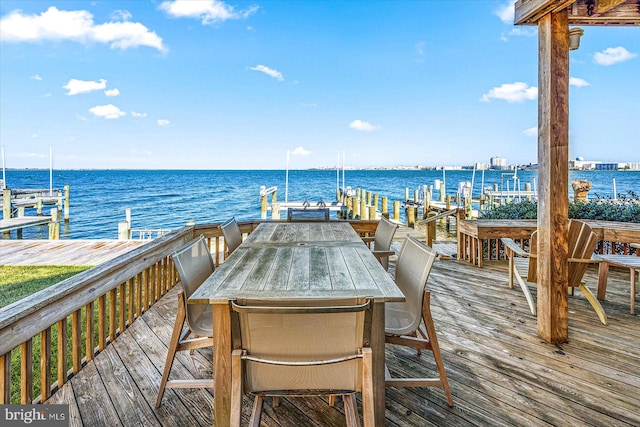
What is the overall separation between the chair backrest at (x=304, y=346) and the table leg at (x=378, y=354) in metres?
0.16

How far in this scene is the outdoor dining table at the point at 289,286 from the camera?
1.27m

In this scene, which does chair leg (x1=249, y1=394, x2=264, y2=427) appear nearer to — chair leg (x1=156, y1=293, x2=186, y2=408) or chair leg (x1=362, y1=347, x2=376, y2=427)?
chair leg (x1=362, y1=347, x2=376, y2=427)

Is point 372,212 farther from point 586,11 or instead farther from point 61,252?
point 586,11

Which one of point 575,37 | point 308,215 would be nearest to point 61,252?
point 308,215

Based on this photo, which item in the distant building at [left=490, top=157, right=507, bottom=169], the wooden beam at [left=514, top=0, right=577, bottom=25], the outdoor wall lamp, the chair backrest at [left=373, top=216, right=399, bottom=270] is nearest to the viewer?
the wooden beam at [left=514, top=0, right=577, bottom=25]

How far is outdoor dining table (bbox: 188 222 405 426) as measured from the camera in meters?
1.27

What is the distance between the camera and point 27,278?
4824 mm

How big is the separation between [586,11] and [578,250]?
1916mm

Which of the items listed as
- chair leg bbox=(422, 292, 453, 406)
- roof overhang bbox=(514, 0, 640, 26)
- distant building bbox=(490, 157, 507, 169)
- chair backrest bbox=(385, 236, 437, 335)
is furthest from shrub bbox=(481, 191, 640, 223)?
distant building bbox=(490, 157, 507, 169)

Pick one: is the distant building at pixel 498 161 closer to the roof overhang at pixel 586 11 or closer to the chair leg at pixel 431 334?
the roof overhang at pixel 586 11

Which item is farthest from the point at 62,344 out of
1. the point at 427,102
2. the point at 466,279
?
the point at 427,102

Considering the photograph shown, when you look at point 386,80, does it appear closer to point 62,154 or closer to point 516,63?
point 516,63

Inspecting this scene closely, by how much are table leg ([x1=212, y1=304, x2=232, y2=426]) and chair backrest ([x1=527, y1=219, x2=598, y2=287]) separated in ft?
8.78

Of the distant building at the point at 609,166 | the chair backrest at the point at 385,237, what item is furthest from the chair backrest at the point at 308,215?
the distant building at the point at 609,166
